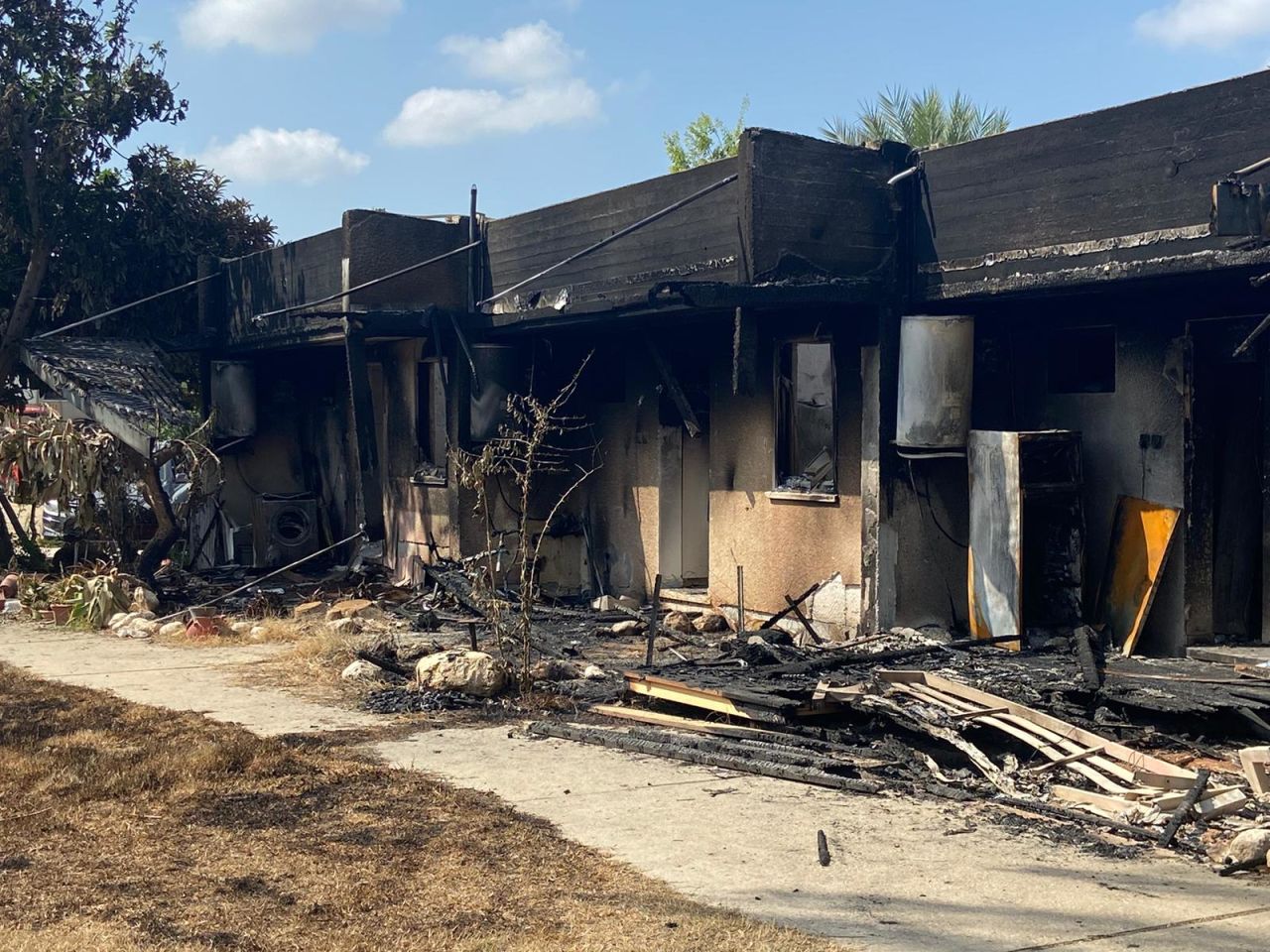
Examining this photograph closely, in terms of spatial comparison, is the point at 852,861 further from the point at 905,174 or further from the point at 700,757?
the point at 905,174

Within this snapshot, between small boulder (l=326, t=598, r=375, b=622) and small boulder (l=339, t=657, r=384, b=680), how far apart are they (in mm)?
3079

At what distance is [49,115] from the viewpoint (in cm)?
1803

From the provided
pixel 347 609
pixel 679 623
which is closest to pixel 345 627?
pixel 347 609

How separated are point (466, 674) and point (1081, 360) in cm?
547

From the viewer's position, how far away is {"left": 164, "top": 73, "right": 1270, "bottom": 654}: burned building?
9805mm

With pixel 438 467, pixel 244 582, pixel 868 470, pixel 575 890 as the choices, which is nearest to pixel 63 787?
pixel 575 890

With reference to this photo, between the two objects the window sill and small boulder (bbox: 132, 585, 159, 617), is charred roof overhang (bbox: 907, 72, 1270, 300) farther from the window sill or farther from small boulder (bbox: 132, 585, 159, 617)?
small boulder (bbox: 132, 585, 159, 617)

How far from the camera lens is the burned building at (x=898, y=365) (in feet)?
32.2

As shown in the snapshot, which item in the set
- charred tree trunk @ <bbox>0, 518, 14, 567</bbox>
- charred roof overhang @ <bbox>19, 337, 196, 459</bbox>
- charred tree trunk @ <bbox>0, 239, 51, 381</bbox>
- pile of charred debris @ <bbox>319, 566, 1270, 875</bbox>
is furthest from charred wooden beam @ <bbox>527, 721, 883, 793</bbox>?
charred tree trunk @ <bbox>0, 239, 51, 381</bbox>

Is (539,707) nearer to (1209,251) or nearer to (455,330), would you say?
(1209,251)

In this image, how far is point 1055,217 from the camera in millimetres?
10172

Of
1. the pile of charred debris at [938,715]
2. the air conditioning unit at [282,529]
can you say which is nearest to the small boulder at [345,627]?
the pile of charred debris at [938,715]

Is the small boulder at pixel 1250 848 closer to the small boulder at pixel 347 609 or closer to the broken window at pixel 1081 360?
the broken window at pixel 1081 360

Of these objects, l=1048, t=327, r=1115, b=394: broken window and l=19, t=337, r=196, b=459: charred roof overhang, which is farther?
l=19, t=337, r=196, b=459: charred roof overhang
